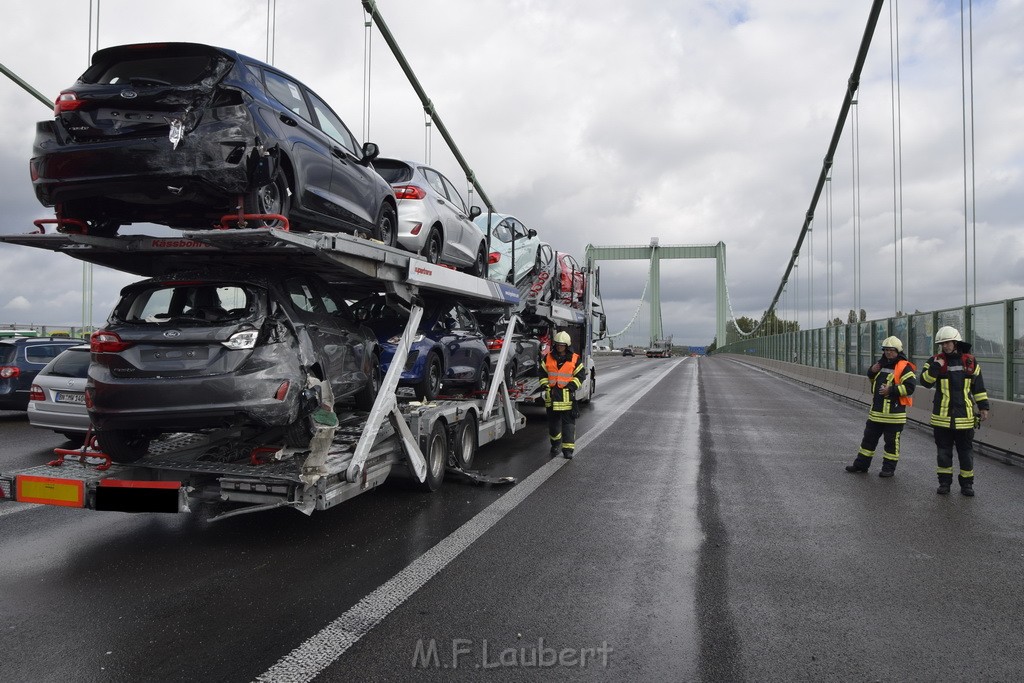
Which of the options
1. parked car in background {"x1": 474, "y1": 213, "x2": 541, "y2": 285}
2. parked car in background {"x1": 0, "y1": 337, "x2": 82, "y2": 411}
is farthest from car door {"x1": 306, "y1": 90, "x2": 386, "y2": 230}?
parked car in background {"x1": 0, "y1": 337, "x2": 82, "y2": 411}

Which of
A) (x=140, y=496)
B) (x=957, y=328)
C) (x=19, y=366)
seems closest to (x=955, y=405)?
(x=140, y=496)

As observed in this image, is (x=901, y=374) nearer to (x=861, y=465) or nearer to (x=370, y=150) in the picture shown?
(x=861, y=465)

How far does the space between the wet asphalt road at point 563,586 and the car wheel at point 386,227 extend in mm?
2559

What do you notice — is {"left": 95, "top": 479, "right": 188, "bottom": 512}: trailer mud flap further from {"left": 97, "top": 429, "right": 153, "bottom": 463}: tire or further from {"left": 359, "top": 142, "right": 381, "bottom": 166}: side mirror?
{"left": 359, "top": 142, "right": 381, "bottom": 166}: side mirror

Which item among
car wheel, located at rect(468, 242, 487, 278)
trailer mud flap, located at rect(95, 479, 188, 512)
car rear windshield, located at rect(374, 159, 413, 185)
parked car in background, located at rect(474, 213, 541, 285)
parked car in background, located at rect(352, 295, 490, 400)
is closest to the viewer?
trailer mud flap, located at rect(95, 479, 188, 512)

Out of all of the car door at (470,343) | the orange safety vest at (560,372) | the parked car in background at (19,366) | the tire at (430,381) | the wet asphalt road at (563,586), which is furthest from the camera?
the parked car in background at (19,366)

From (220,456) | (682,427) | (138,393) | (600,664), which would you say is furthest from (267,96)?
(682,427)

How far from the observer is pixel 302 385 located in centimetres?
521

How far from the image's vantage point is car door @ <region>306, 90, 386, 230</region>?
6426mm

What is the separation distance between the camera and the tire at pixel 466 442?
7875 millimetres

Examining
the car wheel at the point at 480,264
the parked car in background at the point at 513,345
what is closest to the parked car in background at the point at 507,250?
the car wheel at the point at 480,264

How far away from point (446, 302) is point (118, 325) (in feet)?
13.2

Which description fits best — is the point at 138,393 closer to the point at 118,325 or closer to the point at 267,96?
the point at 118,325

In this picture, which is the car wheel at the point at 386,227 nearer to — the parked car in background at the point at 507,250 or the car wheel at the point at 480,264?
the car wheel at the point at 480,264
